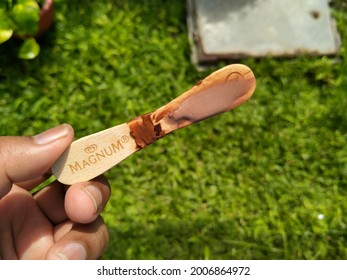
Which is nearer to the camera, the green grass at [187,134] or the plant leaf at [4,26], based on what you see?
the plant leaf at [4,26]

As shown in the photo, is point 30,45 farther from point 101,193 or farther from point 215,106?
point 215,106

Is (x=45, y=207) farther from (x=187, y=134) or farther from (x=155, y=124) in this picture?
(x=187, y=134)

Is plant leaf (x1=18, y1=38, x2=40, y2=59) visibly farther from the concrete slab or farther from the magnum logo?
the magnum logo

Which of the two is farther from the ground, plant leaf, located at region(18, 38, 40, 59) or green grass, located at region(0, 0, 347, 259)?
plant leaf, located at region(18, 38, 40, 59)

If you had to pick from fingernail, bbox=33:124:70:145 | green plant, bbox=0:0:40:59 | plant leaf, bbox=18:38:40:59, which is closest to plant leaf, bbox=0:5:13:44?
green plant, bbox=0:0:40:59

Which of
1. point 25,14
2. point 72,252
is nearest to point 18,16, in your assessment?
point 25,14

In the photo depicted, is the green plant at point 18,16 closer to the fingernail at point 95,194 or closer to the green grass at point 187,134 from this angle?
the green grass at point 187,134

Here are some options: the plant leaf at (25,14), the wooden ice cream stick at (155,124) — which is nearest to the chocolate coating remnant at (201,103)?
the wooden ice cream stick at (155,124)
